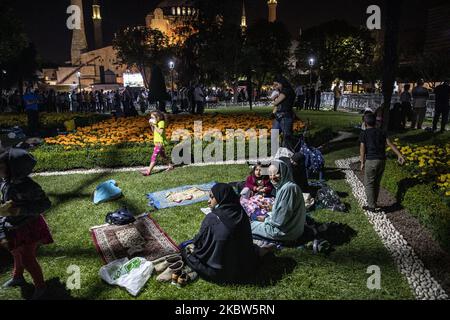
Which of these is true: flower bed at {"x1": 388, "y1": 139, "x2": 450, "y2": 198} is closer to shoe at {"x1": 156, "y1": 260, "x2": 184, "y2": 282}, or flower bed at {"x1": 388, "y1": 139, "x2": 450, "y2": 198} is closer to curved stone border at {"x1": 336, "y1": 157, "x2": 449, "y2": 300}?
curved stone border at {"x1": 336, "y1": 157, "x2": 449, "y2": 300}

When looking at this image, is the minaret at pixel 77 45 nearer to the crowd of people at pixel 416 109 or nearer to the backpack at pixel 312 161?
the crowd of people at pixel 416 109

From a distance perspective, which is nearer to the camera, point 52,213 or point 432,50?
point 52,213

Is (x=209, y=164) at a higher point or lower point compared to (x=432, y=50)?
lower

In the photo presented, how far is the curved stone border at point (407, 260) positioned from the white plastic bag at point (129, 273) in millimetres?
3450

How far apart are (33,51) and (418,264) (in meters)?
33.8

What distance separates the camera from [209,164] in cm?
1098

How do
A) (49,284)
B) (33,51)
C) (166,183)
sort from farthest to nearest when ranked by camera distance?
(33,51) < (166,183) < (49,284)

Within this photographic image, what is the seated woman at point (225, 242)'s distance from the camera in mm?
4414

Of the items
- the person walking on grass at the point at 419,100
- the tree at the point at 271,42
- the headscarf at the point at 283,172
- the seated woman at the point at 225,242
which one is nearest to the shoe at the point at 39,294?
the seated woman at the point at 225,242

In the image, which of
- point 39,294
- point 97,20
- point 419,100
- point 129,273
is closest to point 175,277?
point 129,273

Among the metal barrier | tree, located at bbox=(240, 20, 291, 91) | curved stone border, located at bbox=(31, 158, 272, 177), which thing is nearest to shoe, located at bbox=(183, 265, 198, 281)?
curved stone border, located at bbox=(31, 158, 272, 177)

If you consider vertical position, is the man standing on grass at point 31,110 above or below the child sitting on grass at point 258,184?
above
